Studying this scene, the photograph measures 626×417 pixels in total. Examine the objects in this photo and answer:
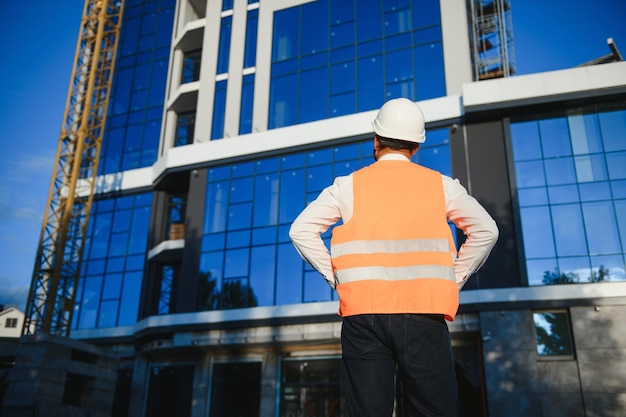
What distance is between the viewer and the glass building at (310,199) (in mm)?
20734

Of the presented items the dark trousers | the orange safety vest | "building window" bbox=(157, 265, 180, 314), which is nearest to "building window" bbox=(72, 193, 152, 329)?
"building window" bbox=(157, 265, 180, 314)

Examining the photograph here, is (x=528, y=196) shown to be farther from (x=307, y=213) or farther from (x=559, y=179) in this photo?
(x=307, y=213)

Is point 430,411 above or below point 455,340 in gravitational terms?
below

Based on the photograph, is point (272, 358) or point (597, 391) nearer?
point (597, 391)

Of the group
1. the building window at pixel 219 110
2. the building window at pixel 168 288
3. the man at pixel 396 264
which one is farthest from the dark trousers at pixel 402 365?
the building window at pixel 168 288

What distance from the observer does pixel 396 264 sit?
2.66 m

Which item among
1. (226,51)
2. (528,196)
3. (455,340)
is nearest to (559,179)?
(528,196)

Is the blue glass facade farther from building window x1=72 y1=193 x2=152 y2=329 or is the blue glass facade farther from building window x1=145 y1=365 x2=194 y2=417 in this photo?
building window x1=145 y1=365 x2=194 y2=417

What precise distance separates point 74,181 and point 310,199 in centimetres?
1800

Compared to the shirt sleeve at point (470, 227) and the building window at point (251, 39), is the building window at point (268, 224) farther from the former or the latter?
the shirt sleeve at point (470, 227)

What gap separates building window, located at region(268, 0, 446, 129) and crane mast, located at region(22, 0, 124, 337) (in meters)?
14.0

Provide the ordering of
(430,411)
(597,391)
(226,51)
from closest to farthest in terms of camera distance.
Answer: (430,411)
(597,391)
(226,51)

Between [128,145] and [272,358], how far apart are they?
1625 centimetres

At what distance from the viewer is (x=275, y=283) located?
24516mm
